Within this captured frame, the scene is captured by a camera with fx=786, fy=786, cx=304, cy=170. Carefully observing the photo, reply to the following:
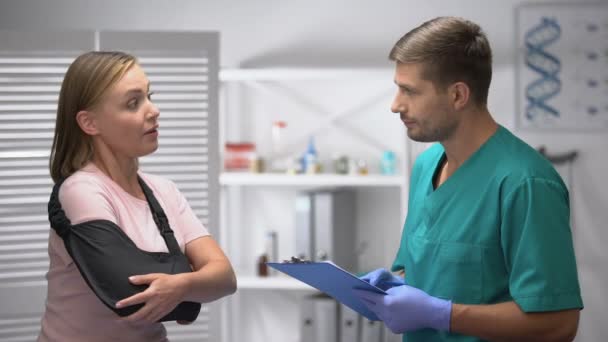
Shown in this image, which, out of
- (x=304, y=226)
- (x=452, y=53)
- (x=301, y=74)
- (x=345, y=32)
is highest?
(x=345, y=32)

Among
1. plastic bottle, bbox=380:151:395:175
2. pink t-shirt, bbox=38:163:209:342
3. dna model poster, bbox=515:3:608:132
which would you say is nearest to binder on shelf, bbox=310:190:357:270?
plastic bottle, bbox=380:151:395:175

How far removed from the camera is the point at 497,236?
142 centimetres

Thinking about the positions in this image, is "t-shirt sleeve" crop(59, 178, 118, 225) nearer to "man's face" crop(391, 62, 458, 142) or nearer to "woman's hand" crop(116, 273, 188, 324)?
"woman's hand" crop(116, 273, 188, 324)

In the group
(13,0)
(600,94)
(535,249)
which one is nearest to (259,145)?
(13,0)

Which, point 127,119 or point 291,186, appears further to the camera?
point 291,186

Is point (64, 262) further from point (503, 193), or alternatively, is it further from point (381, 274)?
point (503, 193)

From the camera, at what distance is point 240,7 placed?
3729 millimetres

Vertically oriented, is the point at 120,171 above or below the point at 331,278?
above

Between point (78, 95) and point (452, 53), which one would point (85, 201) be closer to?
point (78, 95)

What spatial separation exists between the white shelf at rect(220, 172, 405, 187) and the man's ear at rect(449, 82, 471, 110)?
189cm

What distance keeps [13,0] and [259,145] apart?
4.46 ft

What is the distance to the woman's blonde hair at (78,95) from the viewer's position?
144 centimetres

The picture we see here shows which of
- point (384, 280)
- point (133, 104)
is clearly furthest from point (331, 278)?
point (133, 104)

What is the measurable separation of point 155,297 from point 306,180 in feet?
6.89
